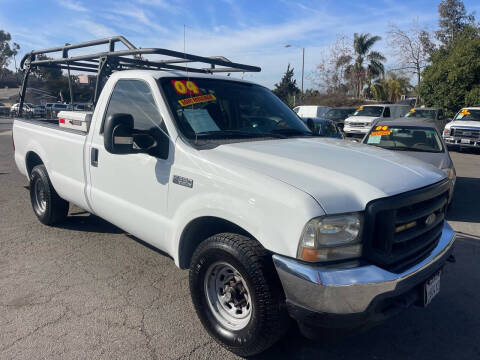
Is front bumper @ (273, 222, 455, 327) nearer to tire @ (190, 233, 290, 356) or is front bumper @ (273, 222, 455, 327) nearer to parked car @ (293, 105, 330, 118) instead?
tire @ (190, 233, 290, 356)

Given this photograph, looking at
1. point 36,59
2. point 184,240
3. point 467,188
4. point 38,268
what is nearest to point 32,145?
point 36,59

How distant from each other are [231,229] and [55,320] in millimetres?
1637

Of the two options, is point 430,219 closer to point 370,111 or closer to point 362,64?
point 370,111

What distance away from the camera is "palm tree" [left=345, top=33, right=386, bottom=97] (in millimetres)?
42594

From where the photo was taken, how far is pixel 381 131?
7.95 m

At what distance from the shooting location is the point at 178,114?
3146mm

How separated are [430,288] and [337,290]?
0.87 m

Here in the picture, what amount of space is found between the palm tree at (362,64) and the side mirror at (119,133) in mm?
44076

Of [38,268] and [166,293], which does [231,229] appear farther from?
[38,268]

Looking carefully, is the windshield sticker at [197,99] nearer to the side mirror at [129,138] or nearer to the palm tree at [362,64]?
the side mirror at [129,138]

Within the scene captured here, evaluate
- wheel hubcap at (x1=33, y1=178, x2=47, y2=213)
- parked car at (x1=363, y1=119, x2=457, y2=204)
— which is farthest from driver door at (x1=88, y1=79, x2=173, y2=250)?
parked car at (x1=363, y1=119, x2=457, y2=204)

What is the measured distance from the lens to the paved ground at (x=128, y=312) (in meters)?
2.78

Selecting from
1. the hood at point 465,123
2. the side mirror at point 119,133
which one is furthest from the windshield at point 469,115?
the side mirror at point 119,133

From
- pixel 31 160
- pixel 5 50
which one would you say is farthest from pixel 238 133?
pixel 5 50
